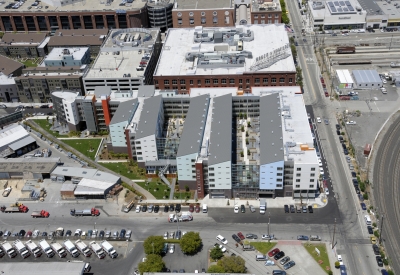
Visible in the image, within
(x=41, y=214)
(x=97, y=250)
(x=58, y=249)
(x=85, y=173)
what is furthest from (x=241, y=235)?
(x=41, y=214)

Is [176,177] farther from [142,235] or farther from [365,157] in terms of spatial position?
[365,157]

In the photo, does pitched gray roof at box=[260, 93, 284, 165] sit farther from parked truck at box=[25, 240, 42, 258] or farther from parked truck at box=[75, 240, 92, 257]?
parked truck at box=[25, 240, 42, 258]

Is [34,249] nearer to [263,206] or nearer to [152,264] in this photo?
[152,264]

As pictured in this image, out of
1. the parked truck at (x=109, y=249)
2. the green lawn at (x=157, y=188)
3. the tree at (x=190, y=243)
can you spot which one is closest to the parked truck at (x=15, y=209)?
the parked truck at (x=109, y=249)

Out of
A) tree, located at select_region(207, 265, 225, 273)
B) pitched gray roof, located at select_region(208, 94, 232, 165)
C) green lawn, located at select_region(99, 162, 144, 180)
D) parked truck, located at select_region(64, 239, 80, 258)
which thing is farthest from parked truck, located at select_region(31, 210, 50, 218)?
tree, located at select_region(207, 265, 225, 273)

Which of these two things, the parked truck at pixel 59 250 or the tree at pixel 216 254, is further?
the parked truck at pixel 59 250

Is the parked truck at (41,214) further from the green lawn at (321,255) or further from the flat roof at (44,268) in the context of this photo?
the green lawn at (321,255)
